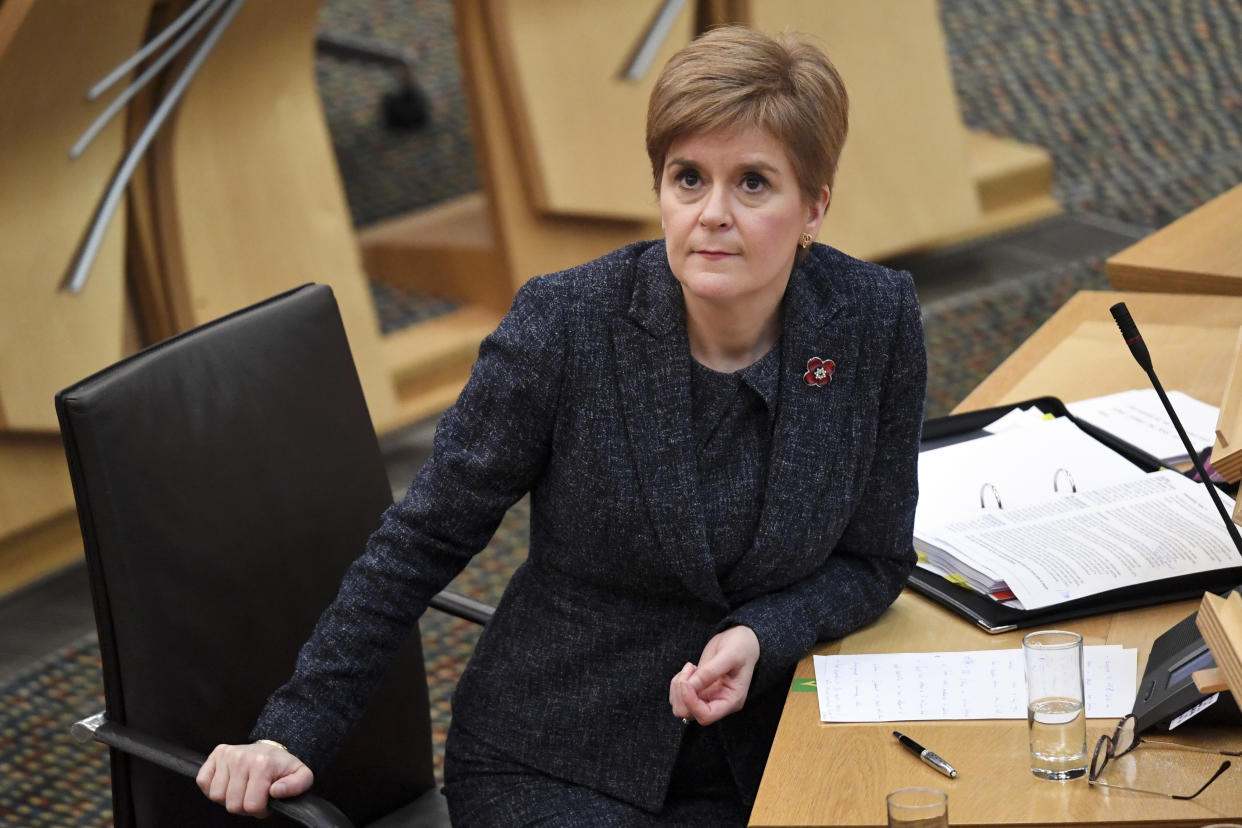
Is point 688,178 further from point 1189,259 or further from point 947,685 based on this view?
point 1189,259

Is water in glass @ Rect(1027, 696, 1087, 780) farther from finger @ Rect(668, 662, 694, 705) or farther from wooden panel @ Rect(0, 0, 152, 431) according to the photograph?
wooden panel @ Rect(0, 0, 152, 431)

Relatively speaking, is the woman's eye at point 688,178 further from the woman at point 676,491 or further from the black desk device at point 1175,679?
the black desk device at point 1175,679

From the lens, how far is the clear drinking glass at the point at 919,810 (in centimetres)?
116

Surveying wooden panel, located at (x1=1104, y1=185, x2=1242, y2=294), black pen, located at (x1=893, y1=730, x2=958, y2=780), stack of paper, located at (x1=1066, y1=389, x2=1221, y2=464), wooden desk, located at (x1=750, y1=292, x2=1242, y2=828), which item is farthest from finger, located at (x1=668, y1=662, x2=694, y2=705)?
wooden panel, located at (x1=1104, y1=185, x2=1242, y2=294)

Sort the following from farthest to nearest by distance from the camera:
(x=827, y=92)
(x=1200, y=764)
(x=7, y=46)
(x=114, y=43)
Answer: (x=114, y=43) < (x=7, y=46) < (x=827, y=92) < (x=1200, y=764)

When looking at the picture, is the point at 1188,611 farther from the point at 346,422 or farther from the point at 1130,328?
the point at 346,422

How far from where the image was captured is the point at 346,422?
175 cm

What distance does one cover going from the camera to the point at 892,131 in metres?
4.41

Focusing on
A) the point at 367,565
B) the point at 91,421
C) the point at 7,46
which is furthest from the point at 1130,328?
the point at 7,46

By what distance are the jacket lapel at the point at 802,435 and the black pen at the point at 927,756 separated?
250 millimetres

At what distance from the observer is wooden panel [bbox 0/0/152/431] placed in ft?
10.0

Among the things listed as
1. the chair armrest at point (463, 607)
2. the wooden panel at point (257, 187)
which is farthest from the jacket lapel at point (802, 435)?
the wooden panel at point (257, 187)

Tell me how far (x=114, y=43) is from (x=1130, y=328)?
7.72 feet

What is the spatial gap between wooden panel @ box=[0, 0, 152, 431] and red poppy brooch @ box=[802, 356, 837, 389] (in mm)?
1964
